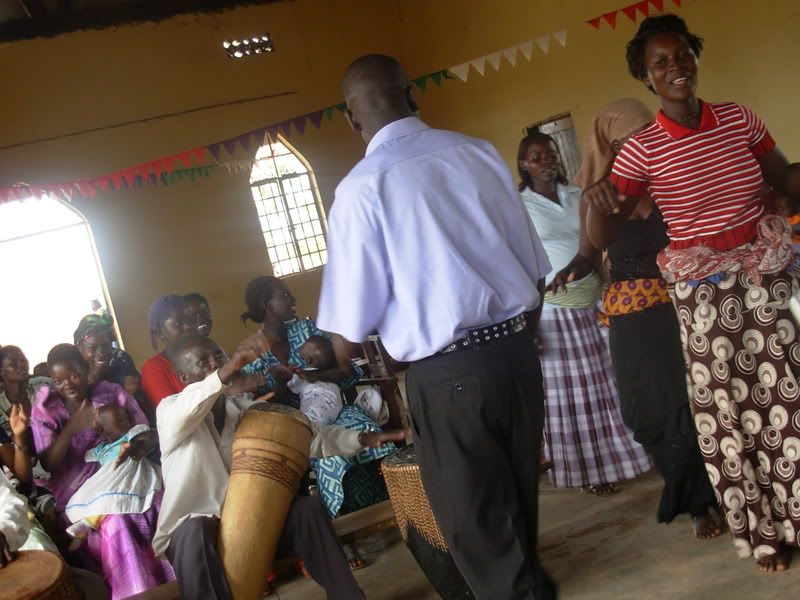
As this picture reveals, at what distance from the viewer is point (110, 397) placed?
161 inches

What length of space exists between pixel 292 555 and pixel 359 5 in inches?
448

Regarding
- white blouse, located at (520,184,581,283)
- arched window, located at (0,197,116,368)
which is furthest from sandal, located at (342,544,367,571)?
arched window, located at (0,197,116,368)

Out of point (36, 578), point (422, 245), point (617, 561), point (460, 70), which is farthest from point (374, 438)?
point (460, 70)

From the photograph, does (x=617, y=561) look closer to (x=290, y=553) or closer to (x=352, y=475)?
(x=290, y=553)

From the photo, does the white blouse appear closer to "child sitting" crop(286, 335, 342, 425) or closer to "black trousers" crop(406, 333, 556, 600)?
"child sitting" crop(286, 335, 342, 425)

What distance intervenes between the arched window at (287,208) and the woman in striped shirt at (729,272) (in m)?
10.4

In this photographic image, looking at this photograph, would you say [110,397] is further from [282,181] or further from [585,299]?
[282,181]

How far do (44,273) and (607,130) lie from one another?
1205 cm

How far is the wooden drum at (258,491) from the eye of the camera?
3049 mm

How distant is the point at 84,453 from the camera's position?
3.89 meters

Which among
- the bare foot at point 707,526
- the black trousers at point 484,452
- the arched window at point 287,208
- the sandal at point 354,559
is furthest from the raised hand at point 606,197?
the arched window at point 287,208

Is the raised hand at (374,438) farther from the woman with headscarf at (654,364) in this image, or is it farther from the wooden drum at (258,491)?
the woman with headscarf at (654,364)

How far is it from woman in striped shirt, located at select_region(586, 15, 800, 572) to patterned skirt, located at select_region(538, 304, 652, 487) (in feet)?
3.97

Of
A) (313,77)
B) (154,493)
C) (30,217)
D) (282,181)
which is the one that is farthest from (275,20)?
(154,493)
